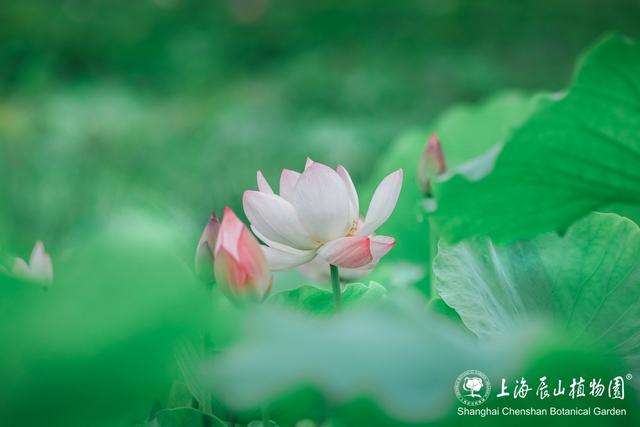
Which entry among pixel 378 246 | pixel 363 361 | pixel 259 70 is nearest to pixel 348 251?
pixel 378 246

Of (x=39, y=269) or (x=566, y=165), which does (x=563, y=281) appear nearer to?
(x=566, y=165)

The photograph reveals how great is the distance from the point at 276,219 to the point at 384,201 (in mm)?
51

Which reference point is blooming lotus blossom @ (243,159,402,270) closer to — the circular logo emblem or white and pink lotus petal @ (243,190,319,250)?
white and pink lotus petal @ (243,190,319,250)

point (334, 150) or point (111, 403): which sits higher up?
point (334, 150)

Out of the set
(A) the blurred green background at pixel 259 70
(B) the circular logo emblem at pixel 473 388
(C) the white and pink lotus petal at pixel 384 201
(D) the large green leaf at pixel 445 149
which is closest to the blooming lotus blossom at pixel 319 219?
(C) the white and pink lotus petal at pixel 384 201

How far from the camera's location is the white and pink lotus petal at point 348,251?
1.12ft

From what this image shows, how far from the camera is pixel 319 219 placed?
354 mm

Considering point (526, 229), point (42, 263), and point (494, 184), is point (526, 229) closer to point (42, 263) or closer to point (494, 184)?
point (494, 184)

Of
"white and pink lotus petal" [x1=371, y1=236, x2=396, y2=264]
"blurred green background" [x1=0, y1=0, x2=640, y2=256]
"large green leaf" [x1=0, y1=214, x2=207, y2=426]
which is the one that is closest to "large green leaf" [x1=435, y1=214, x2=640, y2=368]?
"white and pink lotus petal" [x1=371, y1=236, x2=396, y2=264]

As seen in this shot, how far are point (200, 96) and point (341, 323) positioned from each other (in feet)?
11.1

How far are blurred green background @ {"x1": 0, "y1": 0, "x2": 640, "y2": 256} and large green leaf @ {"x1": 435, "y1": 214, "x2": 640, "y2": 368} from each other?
2036mm

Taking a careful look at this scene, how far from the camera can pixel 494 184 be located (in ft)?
1.11

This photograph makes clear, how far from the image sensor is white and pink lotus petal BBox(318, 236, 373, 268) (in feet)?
1.12

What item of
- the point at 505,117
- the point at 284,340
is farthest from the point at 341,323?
the point at 505,117
